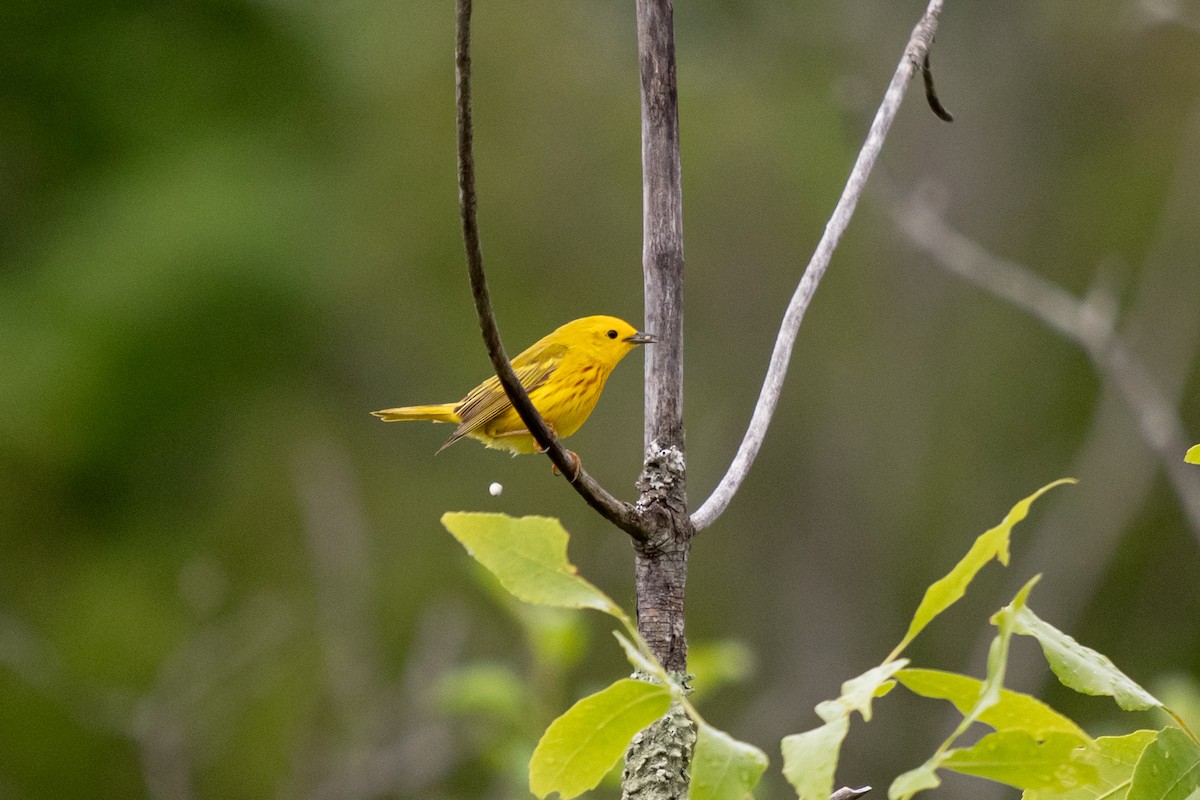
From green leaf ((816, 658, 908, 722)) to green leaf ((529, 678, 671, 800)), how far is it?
13 centimetres

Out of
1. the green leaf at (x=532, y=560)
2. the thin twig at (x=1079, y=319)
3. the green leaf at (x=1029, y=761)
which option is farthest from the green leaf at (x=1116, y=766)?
the thin twig at (x=1079, y=319)

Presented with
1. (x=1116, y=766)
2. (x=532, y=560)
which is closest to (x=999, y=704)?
(x=1116, y=766)

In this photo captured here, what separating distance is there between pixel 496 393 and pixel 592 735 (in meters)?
3.21

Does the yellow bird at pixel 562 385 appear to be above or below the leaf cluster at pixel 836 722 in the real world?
above

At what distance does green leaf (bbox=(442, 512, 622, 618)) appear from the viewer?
1.01 m

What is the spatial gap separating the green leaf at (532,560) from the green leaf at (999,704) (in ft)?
0.81

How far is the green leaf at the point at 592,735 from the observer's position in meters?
1.04

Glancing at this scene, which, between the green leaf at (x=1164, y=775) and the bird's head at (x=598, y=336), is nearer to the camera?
the green leaf at (x=1164, y=775)

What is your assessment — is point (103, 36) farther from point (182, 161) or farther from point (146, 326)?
point (146, 326)

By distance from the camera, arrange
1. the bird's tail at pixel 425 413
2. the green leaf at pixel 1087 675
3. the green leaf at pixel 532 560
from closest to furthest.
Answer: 1. the green leaf at pixel 532 560
2. the green leaf at pixel 1087 675
3. the bird's tail at pixel 425 413

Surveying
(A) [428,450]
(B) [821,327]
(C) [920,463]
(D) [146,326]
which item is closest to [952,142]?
(B) [821,327]

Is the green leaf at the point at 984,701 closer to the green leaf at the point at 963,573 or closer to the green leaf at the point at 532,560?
the green leaf at the point at 963,573

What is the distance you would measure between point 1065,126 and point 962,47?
1192 millimetres

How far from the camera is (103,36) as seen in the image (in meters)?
11.8
